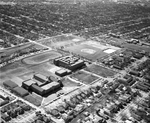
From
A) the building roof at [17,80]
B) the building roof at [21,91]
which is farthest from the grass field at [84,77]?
the building roof at [21,91]

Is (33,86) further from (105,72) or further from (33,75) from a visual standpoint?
(105,72)

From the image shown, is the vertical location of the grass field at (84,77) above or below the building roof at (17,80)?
below

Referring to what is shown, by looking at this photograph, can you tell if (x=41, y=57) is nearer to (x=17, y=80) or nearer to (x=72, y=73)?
A: (x=72, y=73)

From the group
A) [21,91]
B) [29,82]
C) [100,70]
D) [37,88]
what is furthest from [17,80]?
[100,70]

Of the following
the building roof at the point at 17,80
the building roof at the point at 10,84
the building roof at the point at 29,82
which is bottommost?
the building roof at the point at 17,80

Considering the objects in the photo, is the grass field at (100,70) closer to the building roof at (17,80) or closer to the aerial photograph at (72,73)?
the aerial photograph at (72,73)

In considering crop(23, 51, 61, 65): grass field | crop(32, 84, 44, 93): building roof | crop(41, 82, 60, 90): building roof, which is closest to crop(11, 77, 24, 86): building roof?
crop(32, 84, 44, 93): building roof

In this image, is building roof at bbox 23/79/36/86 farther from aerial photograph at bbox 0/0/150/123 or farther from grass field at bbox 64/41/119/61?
grass field at bbox 64/41/119/61

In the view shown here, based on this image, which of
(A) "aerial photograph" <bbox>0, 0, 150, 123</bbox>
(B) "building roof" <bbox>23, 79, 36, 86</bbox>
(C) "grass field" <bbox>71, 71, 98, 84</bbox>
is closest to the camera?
(A) "aerial photograph" <bbox>0, 0, 150, 123</bbox>
